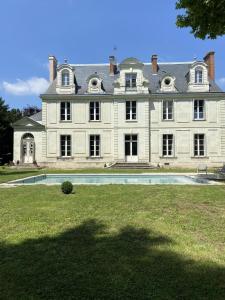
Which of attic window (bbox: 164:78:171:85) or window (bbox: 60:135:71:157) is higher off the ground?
attic window (bbox: 164:78:171:85)

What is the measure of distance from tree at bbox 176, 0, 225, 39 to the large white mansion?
69.7 feet

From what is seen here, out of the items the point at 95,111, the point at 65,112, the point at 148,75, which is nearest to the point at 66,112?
the point at 65,112

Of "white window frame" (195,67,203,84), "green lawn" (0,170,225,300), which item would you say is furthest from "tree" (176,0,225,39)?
"white window frame" (195,67,203,84)

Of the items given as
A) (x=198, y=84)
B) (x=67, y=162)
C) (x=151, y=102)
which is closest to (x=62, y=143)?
(x=67, y=162)

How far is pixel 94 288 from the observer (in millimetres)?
3492

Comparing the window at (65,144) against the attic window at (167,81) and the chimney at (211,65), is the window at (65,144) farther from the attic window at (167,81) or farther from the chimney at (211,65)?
the chimney at (211,65)

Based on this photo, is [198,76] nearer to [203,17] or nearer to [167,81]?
[167,81]

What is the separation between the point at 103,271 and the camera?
3.95 m

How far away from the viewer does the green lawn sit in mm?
3492

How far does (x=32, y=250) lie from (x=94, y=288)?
161 centimetres

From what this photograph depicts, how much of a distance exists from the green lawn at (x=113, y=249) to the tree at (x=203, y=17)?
4048mm

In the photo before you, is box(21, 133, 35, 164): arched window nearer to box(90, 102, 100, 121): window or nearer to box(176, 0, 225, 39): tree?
box(90, 102, 100, 121): window

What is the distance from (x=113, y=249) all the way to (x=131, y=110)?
2485cm

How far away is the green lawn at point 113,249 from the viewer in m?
3.49
